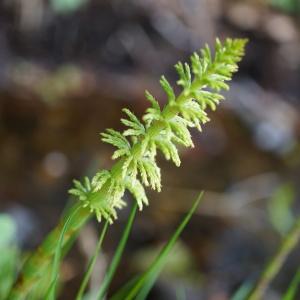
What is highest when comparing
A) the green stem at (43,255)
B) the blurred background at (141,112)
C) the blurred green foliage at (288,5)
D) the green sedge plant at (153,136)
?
the blurred green foliage at (288,5)

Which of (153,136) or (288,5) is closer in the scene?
(153,136)

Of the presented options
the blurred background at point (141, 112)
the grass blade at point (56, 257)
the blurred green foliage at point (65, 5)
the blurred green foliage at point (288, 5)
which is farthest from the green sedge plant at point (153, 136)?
the blurred green foliage at point (288, 5)

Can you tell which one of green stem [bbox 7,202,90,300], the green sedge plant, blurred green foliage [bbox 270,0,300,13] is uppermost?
blurred green foliage [bbox 270,0,300,13]

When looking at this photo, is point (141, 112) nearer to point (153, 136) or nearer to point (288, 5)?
point (288, 5)

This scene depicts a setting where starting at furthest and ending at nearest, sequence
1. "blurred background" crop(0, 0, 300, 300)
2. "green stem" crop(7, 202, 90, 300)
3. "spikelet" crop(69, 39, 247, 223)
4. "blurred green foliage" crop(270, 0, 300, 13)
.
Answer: "blurred green foliage" crop(270, 0, 300, 13), "blurred background" crop(0, 0, 300, 300), "green stem" crop(7, 202, 90, 300), "spikelet" crop(69, 39, 247, 223)

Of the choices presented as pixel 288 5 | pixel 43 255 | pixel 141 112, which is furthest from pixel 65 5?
pixel 43 255

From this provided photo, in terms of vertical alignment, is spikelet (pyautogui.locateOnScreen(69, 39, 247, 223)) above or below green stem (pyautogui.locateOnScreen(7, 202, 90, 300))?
above

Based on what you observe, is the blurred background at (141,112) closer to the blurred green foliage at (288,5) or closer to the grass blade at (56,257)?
the blurred green foliage at (288,5)

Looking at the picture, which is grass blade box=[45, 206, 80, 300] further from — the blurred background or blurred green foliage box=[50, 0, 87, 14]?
blurred green foliage box=[50, 0, 87, 14]

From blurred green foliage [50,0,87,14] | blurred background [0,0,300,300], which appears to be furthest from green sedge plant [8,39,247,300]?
blurred green foliage [50,0,87,14]
